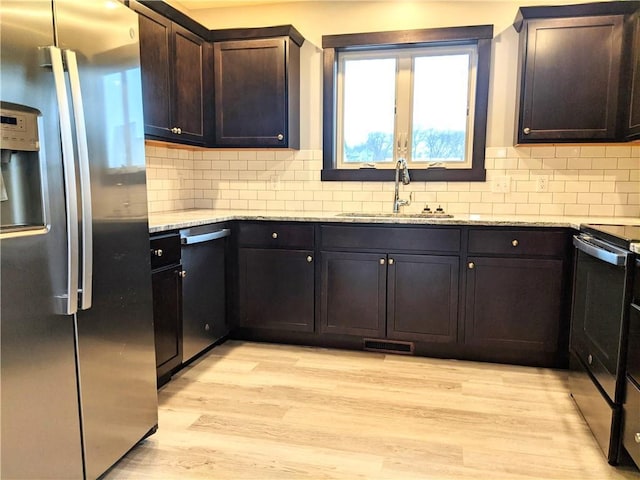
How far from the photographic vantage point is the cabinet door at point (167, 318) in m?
2.32

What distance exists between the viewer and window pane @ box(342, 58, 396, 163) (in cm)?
342

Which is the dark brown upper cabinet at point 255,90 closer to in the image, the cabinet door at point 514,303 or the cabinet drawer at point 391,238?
the cabinet drawer at point 391,238

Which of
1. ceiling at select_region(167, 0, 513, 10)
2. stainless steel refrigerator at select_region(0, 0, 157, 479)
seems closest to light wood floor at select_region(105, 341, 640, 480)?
stainless steel refrigerator at select_region(0, 0, 157, 479)

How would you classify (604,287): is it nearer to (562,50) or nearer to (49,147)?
(562,50)

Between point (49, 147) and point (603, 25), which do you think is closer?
point (49, 147)

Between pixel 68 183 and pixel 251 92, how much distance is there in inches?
82.4

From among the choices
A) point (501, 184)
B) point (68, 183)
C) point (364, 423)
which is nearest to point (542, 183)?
point (501, 184)

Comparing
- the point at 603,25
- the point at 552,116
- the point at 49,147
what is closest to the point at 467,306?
the point at 552,116

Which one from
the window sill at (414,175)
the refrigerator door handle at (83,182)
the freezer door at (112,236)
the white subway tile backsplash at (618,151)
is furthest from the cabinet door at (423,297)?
the refrigerator door handle at (83,182)

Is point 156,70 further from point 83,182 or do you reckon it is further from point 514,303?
point 514,303

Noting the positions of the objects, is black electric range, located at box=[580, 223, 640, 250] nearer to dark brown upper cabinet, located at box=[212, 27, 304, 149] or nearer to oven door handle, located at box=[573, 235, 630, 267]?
oven door handle, located at box=[573, 235, 630, 267]

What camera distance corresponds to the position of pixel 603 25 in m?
2.76

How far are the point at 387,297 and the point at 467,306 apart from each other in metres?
0.49

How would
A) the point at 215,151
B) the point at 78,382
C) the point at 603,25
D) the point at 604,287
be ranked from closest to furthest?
the point at 78,382 < the point at 604,287 < the point at 603,25 < the point at 215,151
